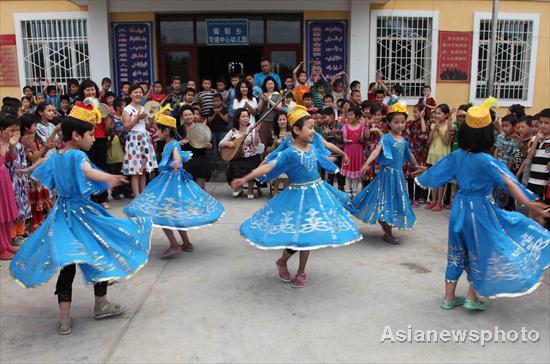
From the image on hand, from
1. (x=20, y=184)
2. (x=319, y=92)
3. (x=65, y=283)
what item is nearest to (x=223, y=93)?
(x=319, y=92)

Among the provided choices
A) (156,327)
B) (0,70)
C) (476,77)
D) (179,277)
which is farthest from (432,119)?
(0,70)

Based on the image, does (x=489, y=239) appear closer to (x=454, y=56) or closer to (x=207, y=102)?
(x=207, y=102)

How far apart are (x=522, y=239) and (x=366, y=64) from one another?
26.9ft

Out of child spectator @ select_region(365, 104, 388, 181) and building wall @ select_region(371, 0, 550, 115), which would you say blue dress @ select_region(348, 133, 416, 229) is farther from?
building wall @ select_region(371, 0, 550, 115)

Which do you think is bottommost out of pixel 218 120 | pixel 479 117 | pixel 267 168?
pixel 267 168

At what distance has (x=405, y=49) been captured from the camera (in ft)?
37.9

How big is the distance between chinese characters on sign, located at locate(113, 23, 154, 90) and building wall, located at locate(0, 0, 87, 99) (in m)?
1.02

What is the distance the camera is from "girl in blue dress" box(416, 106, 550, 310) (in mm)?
3660

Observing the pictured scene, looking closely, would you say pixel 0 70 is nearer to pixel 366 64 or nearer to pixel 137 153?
pixel 137 153

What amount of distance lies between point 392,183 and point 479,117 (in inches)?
78.1

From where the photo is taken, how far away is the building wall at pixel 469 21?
11.4 m

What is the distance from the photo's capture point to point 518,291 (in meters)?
3.63

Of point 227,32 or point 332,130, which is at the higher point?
point 227,32

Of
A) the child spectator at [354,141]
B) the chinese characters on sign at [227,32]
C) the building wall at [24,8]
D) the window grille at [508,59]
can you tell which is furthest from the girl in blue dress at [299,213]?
the building wall at [24,8]
